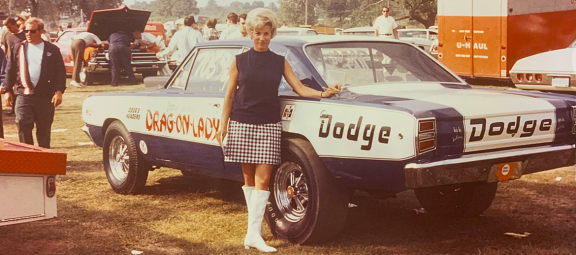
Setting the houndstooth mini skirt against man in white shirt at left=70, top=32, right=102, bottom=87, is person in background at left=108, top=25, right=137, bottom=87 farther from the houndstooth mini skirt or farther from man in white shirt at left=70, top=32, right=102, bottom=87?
the houndstooth mini skirt

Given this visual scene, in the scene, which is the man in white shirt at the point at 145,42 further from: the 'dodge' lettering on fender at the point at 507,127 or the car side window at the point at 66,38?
the 'dodge' lettering on fender at the point at 507,127

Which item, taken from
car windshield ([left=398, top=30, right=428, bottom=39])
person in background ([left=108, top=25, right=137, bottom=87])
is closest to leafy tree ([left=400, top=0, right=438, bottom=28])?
car windshield ([left=398, top=30, right=428, bottom=39])

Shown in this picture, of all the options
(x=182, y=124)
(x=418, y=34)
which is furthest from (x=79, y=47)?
(x=418, y=34)

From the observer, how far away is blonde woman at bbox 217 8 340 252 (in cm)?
519

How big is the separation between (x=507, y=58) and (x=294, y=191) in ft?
40.2

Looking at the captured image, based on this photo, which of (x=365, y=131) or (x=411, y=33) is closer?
(x=365, y=131)

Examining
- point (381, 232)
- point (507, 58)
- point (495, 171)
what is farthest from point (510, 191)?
point (507, 58)

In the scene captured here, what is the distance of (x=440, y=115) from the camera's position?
467 centimetres

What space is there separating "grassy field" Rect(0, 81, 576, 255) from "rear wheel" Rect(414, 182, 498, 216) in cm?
11

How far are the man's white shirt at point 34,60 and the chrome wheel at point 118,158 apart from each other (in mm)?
1242

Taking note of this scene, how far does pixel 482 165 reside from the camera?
15.8 ft

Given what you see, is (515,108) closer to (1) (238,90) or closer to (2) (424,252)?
(2) (424,252)

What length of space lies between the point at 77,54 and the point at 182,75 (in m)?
15.7

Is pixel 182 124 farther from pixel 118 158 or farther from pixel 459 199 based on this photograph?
pixel 459 199
